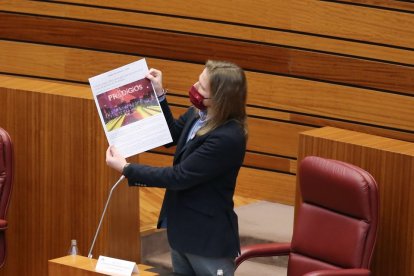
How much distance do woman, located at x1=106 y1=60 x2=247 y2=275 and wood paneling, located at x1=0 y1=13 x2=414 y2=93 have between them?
4.48 feet

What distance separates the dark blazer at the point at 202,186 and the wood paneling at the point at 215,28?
1.39 meters

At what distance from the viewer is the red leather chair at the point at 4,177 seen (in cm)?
346

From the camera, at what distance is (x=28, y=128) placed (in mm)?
3701

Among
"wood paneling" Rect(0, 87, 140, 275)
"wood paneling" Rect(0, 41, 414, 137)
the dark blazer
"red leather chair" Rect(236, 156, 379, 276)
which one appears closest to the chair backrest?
"red leather chair" Rect(236, 156, 379, 276)

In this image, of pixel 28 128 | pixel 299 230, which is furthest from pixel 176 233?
pixel 28 128

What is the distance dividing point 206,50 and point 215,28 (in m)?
0.10

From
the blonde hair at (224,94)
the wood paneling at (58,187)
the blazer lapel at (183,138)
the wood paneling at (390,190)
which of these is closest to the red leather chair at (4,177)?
the wood paneling at (58,187)

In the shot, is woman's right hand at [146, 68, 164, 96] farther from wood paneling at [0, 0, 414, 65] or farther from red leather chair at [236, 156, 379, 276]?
wood paneling at [0, 0, 414, 65]

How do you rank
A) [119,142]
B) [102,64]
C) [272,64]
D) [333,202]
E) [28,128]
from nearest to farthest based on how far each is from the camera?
[119,142]
[333,202]
[28,128]
[272,64]
[102,64]

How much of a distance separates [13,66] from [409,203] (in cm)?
231

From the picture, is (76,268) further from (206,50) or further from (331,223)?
(206,50)

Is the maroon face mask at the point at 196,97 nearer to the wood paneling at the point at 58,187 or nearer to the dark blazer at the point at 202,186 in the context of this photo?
the dark blazer at the point at 202,186

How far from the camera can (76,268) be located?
9.07 feet

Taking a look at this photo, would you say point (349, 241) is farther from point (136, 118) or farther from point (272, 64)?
point (272, 64)
